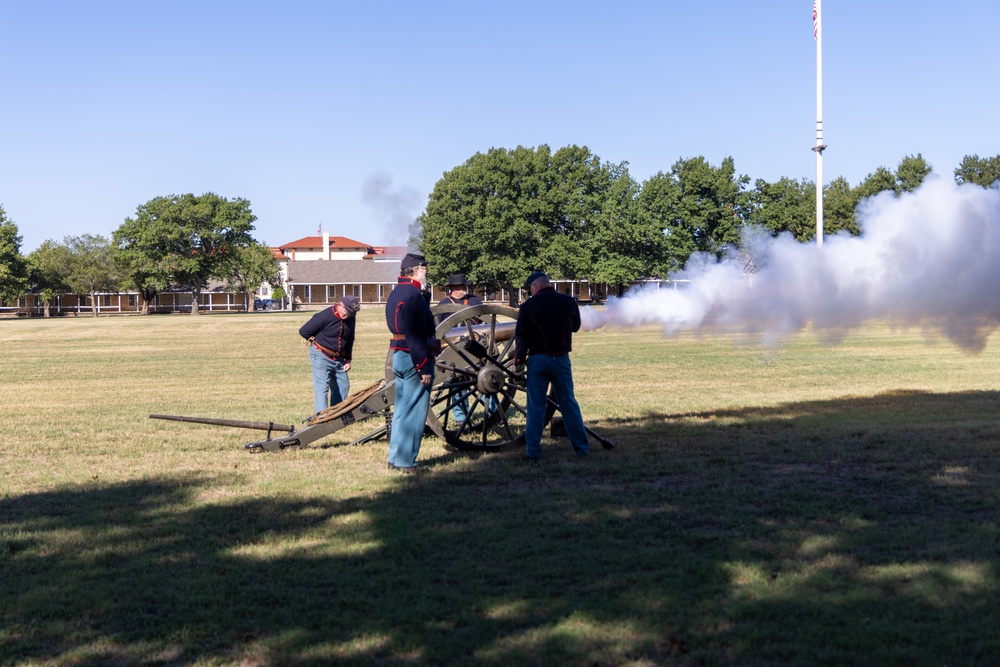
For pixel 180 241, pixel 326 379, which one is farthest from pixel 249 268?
pixel 326 379

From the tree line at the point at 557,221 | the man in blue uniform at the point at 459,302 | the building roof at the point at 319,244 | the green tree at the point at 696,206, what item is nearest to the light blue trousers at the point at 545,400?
the man in blue uniform at the point at 459,302

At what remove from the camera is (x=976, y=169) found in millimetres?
93312

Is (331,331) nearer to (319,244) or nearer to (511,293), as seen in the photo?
(511,293)

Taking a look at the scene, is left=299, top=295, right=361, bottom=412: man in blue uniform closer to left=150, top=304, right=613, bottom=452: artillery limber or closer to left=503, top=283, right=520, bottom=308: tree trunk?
left=150, top=304, right=613, bottom=452: artillery limber

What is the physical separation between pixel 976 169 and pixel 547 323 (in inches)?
3783

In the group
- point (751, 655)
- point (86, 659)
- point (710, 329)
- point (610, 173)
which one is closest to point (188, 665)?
point (86, 659)

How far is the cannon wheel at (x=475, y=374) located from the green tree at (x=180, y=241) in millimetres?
83211

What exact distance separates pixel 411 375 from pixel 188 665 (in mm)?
4913

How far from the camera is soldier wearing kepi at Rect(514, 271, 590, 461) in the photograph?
384 inches

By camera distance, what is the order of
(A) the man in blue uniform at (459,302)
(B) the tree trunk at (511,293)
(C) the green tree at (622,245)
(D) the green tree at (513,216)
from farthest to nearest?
(B) the tree trunk at (511,293) → (D) the green tree at (513,216) → (C) the green tree at (622,245) → (A) the man in blue uniform at (459,302)

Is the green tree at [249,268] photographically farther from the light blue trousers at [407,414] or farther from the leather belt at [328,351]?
the light blue trousers at [407,414]

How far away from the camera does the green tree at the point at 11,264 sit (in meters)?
83.6

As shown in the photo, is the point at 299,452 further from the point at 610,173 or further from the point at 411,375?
the point at 610,173

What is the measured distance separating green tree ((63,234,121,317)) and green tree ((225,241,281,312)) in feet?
40.7
